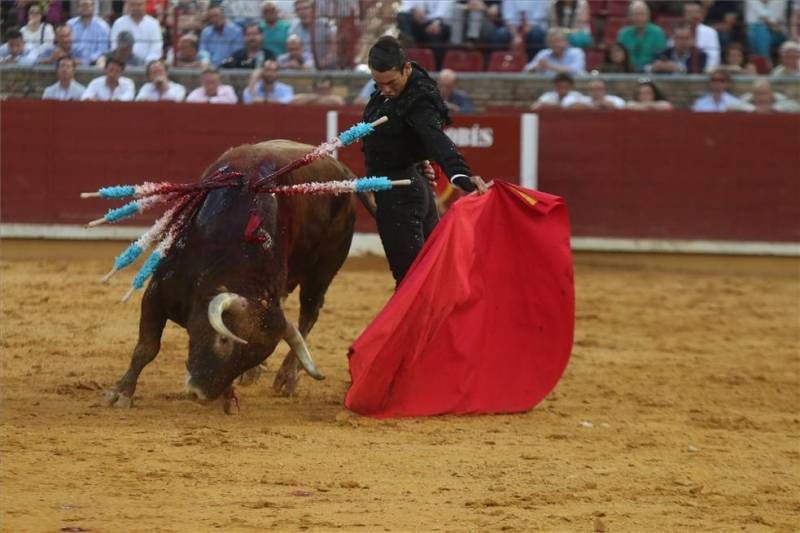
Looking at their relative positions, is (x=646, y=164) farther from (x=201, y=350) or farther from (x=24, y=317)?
(x=201, y=350)

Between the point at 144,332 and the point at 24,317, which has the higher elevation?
the point at 144,332

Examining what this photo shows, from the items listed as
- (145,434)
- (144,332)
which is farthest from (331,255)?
(145,434)

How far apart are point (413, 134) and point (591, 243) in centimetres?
653

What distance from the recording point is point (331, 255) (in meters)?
7.39

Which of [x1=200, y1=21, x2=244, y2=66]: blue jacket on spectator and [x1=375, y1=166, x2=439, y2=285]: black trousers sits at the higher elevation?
[x1=200, y1=21, x2=244, y2=66]: blue jacket on spectator

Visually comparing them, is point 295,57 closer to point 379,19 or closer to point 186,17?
point 379,19

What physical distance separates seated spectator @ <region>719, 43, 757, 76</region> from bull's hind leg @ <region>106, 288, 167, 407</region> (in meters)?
8.64

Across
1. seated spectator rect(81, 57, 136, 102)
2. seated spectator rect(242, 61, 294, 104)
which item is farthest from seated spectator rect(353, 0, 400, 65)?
seated spectator rect(81, 57, 136, 102)

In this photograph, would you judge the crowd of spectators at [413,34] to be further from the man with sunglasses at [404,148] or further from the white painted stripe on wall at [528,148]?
the man with sunglasses at [404,148]

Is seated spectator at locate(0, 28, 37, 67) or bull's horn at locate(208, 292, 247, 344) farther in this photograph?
seated spectator at locate(0, 28, 37, 67)

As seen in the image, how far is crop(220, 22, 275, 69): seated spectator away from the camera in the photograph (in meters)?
13.9

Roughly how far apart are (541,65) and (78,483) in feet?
31.4

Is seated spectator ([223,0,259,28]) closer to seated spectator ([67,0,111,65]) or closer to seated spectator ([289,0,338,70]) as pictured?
seated spectator ([289,0,338,70])

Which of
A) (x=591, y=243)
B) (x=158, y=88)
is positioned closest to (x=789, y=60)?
(x=591, y=243)
